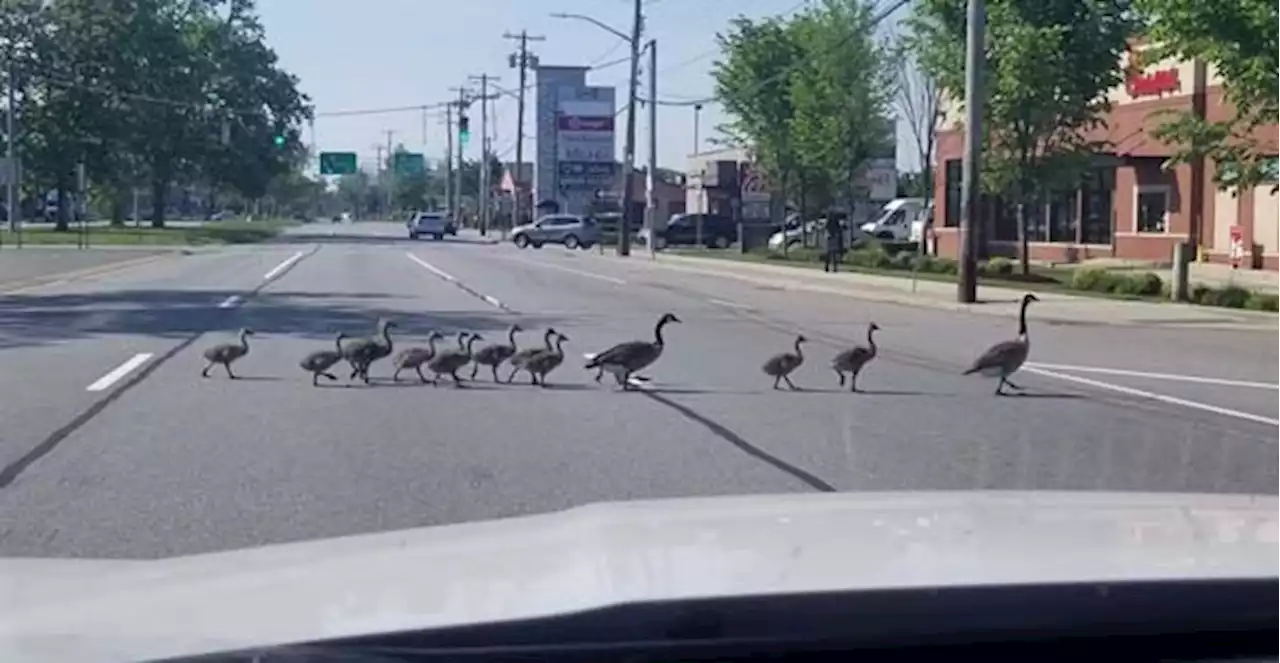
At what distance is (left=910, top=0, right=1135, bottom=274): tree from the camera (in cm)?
4278

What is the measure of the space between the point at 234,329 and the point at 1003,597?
2354 cm

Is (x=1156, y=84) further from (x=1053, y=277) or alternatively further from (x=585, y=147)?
(x=585, y=147)

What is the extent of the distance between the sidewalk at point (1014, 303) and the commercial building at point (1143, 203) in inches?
293

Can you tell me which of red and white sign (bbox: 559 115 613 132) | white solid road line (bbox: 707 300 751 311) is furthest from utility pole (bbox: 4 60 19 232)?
white solid road line (bbox: 707 300 751 311)

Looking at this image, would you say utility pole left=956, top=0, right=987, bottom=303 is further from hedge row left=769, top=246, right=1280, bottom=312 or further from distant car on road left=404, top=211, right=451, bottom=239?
distant car on road left=404, top=211, right=451, bottom=239

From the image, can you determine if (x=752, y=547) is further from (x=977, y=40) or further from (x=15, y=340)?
(x=977, y=40)

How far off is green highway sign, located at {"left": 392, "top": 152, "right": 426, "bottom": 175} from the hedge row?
12931 centimetres

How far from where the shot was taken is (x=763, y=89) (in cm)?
7025

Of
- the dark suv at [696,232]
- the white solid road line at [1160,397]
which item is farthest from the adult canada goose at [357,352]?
the dark suv at [696,232]

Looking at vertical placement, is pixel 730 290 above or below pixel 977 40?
below

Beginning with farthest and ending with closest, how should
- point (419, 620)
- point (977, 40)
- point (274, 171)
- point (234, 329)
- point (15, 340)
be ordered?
point (274, 171), point (977, 40), point (234, 329), point (15, 340), point (419, 620)

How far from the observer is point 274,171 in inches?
4902

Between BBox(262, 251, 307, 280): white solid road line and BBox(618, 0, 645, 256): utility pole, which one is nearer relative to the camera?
BBox(262, 251, 307, 280): white solid road line

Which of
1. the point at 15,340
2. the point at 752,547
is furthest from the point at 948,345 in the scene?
the point at 752,547
